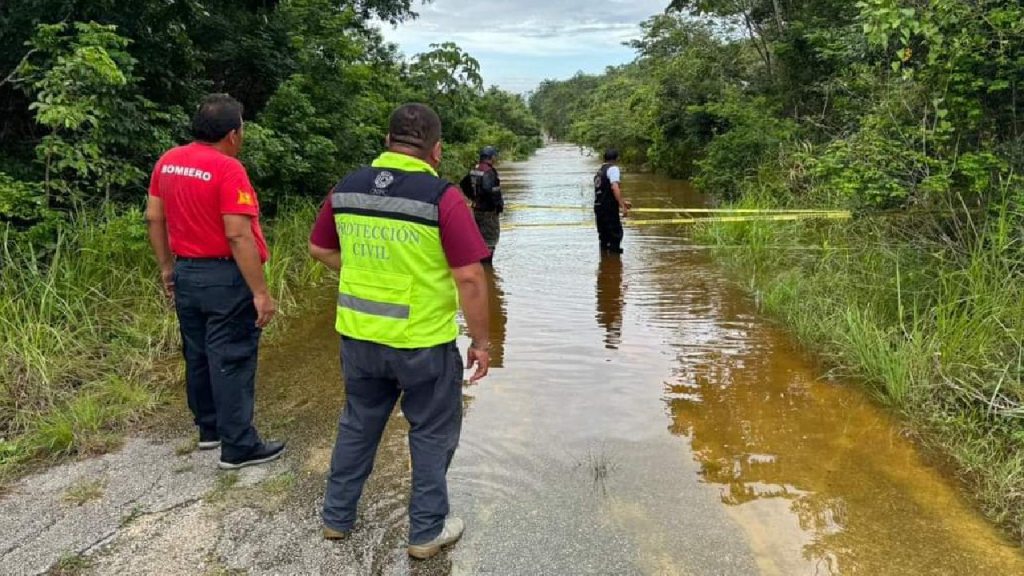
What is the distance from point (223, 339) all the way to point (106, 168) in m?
3.44

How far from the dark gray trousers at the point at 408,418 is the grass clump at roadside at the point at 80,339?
5.93 feet

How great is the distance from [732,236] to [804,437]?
6.26m

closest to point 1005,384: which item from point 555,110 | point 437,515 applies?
point 437,515

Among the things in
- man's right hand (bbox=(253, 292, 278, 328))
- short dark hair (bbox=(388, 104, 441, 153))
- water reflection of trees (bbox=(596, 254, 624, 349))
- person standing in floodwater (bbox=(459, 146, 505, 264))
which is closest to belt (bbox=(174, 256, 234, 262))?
man's right hand (bbox=(253, 292, 278, 328))

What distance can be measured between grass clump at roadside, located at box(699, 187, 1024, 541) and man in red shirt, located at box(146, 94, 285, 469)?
3.57m

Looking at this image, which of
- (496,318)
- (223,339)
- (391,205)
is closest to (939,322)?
(391,205)

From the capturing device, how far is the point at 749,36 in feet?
62.4

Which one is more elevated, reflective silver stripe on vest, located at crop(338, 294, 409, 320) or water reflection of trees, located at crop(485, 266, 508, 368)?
reflective silver stripe on vest, located at crop(338, 294, 409, 320)

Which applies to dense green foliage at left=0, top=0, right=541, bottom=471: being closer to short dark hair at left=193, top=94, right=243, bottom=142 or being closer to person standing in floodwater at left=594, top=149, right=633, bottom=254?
short dark hair at left=193, top=94, right=243, bottom=142

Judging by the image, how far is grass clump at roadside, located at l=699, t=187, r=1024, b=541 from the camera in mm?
3686

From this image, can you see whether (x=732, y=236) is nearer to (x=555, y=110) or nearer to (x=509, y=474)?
(x=509, y=474)

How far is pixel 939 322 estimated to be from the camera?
14.9ft

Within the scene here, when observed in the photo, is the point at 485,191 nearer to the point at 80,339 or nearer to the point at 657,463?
the point at 80,339

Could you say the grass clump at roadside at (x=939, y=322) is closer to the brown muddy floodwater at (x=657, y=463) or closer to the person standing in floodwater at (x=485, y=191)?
the brown muddy floodwater at (x=657, y=463)
